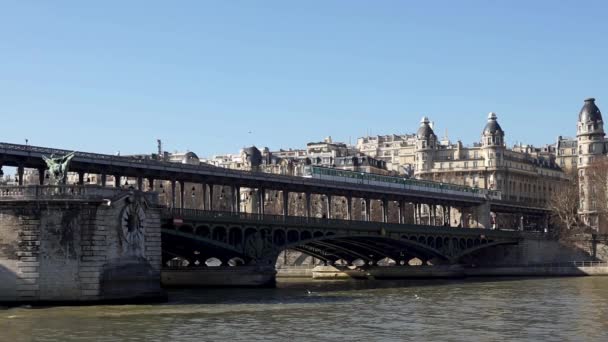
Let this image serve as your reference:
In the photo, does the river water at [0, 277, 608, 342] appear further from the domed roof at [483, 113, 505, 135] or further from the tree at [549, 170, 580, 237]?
the domed roof at [483, 113, 505, 135]

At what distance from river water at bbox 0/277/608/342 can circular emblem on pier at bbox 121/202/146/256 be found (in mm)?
3303

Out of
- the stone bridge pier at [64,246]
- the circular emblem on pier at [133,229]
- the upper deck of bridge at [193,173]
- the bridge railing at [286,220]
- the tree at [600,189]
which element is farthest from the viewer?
the tree at [600,189]

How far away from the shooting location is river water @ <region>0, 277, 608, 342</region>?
44.2m

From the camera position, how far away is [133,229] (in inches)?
2291

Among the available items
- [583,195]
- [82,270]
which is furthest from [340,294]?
[583,195]

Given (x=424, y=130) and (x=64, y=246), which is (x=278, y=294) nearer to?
(x=64, y=246)

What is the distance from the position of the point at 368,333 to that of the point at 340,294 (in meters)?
26.7

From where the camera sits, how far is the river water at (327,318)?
44250 millimetres

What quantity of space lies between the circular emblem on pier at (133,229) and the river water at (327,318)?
10.8 feet

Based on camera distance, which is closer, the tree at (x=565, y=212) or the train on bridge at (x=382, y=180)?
the train on bridge at (x=382, y=180)

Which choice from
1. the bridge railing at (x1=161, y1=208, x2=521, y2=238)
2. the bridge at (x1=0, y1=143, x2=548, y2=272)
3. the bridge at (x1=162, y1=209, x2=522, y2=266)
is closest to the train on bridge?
the bridge at (x1=0, y1=143, x2=548, y2=272)

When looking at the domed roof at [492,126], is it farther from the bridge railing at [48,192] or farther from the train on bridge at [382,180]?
the bridge railing at [48,192]

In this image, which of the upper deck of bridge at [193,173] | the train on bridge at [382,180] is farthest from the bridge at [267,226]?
the train on bridge at [382,180]

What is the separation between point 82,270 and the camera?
55.6 m
